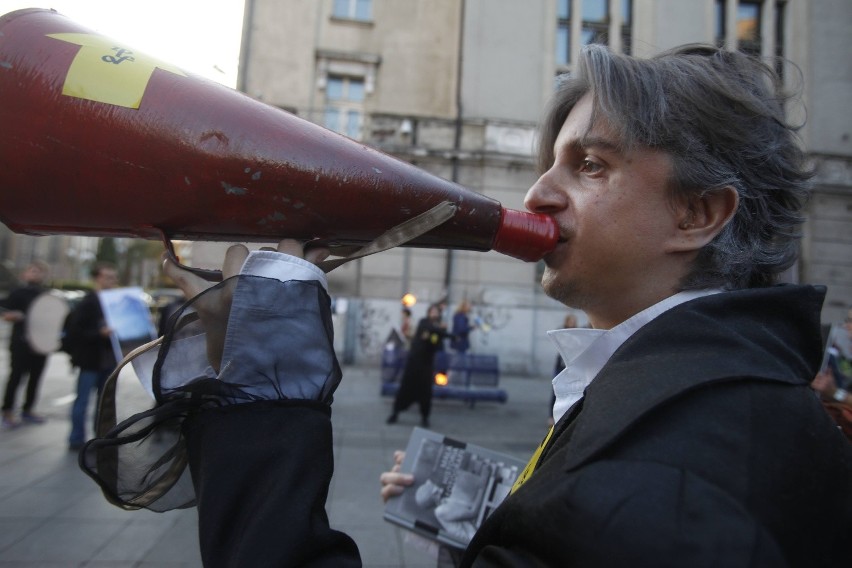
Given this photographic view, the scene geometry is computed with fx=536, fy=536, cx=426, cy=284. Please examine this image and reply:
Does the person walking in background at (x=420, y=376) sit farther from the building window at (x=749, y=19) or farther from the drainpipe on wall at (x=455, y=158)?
the building window at (x=749, y=19)

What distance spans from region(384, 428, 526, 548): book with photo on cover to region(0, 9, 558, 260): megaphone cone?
1.01 meters

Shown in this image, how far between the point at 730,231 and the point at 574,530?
69 centimetres

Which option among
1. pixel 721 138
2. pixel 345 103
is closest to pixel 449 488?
pixel 721 138

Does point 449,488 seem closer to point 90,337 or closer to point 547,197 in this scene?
point 547,197

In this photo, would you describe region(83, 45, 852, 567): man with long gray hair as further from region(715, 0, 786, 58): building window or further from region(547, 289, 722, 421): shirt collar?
region(715, 0, 786, 58): building window

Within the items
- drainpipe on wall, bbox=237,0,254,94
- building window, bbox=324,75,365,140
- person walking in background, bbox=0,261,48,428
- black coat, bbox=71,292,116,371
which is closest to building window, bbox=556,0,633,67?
building window, bbox=324,75,365,140

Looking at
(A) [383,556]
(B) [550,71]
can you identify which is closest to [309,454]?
(A) [383,556]

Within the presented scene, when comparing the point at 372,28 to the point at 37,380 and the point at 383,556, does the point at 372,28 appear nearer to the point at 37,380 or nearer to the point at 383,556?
the point at 37,380

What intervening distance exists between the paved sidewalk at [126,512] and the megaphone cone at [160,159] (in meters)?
0.40

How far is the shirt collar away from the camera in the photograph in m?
0.99

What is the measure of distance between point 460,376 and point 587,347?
865cm

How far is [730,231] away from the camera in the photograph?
40.5 inches

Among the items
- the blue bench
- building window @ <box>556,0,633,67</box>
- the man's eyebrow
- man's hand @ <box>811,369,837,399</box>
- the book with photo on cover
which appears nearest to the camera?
the man's eyebrow

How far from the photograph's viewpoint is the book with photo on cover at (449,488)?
1.66 meters
